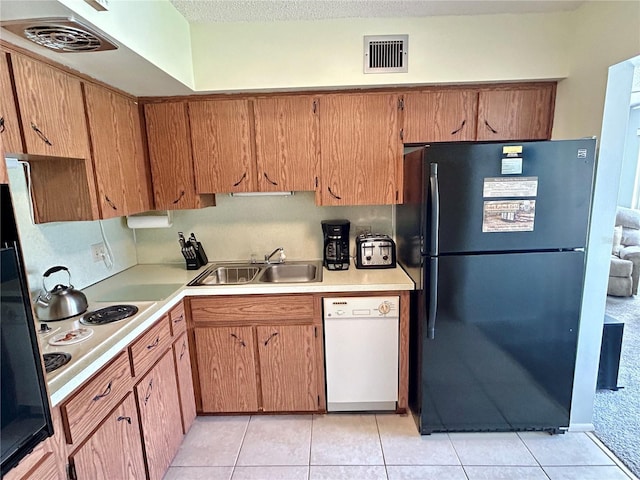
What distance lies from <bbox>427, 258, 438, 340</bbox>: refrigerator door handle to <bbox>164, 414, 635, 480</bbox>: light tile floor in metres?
0.68

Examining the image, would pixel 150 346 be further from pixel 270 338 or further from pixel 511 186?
pixel 511 186

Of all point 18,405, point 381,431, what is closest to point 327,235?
point 381,431

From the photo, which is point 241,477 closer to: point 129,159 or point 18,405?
point 18,405

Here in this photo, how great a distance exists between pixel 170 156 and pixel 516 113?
2248mm

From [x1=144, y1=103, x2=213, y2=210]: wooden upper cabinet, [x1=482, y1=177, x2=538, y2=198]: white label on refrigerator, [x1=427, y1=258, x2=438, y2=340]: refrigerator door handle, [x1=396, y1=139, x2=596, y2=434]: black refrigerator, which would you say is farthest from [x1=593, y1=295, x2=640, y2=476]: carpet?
[x1=144, y1=103, x2=213, y2=210]: wooden upper cabinet

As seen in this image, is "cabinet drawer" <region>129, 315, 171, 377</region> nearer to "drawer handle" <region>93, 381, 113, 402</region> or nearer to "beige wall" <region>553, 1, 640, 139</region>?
"drawer handle" <region>93, 381, 113, 402</region>

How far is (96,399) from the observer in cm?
127

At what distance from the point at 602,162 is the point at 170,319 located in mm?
2448

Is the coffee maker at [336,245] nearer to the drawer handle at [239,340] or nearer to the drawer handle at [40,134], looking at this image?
the drawer handle at [239,340]

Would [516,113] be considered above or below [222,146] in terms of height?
above

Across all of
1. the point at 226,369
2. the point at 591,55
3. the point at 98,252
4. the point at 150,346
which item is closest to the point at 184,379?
the point at 226,369

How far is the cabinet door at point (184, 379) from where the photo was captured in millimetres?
1941

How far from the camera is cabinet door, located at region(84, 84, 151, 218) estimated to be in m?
1.74

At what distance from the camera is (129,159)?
204cm
